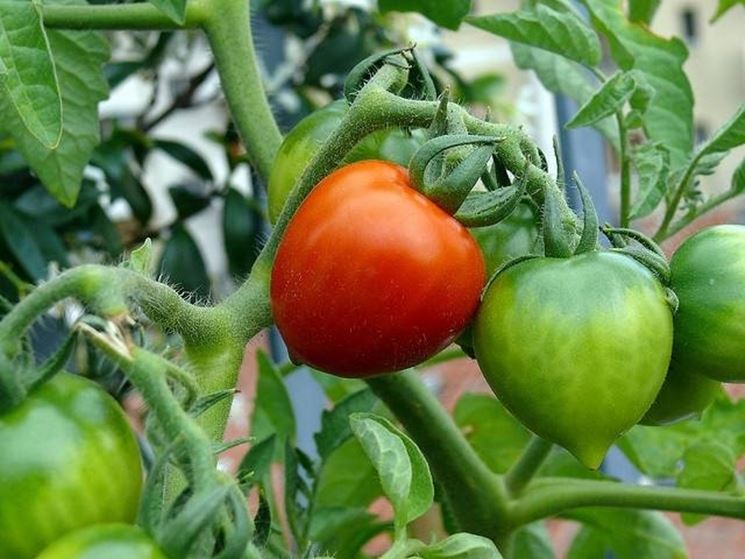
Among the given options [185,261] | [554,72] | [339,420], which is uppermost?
[554,72]

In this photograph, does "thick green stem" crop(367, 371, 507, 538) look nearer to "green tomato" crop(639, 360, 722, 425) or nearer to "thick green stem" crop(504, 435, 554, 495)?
"thick green stem" crop(504, 435, 554, 495)

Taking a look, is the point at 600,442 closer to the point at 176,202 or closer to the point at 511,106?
the point at 176,202

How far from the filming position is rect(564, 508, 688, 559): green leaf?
32.6 inches

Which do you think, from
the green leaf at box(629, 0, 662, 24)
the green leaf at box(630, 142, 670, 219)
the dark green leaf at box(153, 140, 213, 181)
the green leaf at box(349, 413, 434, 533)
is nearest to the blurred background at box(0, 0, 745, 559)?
the dark green leaf at box(153, 140, 213, 181)

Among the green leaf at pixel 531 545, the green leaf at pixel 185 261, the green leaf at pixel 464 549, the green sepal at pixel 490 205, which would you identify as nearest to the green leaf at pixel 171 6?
the green sepal at pixel 490 205

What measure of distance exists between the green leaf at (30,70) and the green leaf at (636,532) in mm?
485

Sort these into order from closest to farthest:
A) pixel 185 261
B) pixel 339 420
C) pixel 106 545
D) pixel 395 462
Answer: pixel 106 545 < pixel 395 462 < pixel 339 420 < pixel 185 261

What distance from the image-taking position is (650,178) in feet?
2.11

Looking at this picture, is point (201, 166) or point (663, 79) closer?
point (663, 79)

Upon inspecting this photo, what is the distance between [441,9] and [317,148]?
0.73 feet

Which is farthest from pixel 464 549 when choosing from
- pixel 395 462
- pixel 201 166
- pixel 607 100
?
pixel 201 166

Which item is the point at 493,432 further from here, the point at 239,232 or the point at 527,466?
the point at 239,232

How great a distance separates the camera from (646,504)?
0.66 metres

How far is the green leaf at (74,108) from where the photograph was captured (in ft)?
2.40
